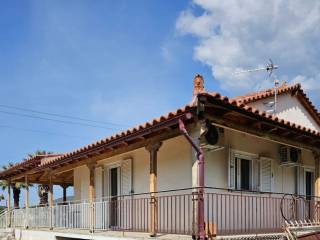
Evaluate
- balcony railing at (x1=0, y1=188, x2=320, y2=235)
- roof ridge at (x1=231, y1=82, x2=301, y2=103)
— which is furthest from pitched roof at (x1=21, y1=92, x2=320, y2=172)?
roof ridge at (x1=231, y1=82, x2=301, y2=103)

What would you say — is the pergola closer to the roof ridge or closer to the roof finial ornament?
the roof finial ornament

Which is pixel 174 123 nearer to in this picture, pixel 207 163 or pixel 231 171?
pixel 207 163

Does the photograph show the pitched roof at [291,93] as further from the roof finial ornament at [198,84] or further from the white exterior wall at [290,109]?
the roof finial ornament at [198,84]

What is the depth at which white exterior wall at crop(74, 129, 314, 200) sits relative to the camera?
10.3 m

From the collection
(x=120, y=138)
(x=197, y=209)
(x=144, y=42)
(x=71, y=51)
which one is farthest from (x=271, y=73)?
(x=71, y=51)

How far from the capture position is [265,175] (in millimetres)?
11734

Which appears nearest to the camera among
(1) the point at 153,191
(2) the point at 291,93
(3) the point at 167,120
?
(3) the point at 167,120

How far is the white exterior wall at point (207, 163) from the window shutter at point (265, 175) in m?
0.19

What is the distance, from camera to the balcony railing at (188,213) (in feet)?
31.4

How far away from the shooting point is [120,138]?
10188 millimetres

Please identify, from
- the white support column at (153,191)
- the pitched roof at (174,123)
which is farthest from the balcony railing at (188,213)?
the pitched roof at (174,123)

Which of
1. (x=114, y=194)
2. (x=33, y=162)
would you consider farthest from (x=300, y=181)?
(x=33, y=162)

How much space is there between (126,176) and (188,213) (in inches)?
130

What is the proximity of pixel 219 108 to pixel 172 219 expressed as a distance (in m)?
3.43
